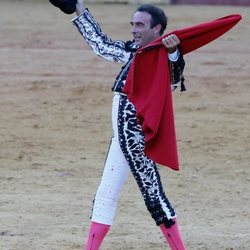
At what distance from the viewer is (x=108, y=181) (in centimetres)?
623

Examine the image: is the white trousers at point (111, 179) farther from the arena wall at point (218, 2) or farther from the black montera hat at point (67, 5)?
the arena wall at point (218, 2)

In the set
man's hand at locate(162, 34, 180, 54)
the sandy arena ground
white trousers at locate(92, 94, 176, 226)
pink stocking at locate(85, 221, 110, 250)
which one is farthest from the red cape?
the sandy arena ground

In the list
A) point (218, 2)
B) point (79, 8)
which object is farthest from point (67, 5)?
point (218, 2)

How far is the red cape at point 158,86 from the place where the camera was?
591 centimetres

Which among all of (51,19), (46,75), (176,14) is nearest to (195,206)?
(46,75)

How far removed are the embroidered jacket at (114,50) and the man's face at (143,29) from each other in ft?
0.28

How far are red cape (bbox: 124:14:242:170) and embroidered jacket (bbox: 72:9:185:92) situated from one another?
9 centimetres

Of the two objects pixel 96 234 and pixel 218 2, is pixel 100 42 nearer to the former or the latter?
pixel 96 234

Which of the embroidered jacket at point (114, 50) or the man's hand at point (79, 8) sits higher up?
the man's hand at point (79, 8)

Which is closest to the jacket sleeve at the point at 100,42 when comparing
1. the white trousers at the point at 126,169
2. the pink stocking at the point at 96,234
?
the white trousers at the point at 126,169

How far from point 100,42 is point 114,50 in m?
0.10

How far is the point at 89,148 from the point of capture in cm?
1077

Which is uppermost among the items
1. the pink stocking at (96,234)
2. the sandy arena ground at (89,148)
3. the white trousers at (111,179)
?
the white trousers at (111,179)

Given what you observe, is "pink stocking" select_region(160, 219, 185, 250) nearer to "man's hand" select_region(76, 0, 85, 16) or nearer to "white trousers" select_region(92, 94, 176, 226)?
"white trousers" select_region(92, 94, 176, 226)
